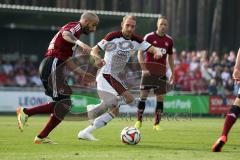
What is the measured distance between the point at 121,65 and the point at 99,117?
55.9 inches

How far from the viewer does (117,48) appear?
1402cm

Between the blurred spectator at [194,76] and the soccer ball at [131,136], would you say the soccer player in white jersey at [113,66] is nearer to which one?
the soccer ball at [131,136]

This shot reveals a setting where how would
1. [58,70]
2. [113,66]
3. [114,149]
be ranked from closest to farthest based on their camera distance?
[114,149] < [58,70] < [113,66]

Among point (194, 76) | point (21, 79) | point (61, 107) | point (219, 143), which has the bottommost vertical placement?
point (21, 79)

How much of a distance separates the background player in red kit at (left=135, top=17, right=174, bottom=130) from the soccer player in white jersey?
3968 millimetres

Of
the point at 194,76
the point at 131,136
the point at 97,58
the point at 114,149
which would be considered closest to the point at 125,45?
the point at 97,58

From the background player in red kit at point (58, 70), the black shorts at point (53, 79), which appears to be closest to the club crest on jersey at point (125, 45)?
the background player in red kit at point (58, 70)

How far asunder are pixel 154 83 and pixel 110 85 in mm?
5268

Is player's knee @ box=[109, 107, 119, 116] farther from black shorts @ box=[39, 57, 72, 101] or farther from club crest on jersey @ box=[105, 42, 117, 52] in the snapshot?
club crest on jersey @ box=[105, 42, 117, 52]

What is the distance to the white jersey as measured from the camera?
45.1ft

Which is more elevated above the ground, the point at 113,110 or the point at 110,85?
the point at 110,85

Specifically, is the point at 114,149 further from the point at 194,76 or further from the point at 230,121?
the point at 194,76

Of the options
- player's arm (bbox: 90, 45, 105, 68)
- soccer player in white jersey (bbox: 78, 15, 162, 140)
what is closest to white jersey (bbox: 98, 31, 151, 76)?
soccer player in white jersey (bbox: 78, 15, 162, 140)

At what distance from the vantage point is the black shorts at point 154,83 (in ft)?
62.5
